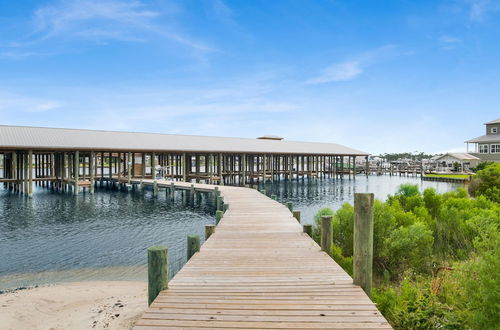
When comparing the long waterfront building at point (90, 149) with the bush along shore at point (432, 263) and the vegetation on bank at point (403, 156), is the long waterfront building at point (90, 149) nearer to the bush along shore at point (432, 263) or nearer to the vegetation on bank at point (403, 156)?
the bush along shore at point (432, 263)

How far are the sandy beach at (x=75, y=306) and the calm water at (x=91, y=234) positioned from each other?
87 centimetres

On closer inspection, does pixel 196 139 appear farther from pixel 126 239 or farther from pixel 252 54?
pixel 126 239

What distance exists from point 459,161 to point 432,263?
202ft

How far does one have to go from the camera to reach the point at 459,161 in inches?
2419

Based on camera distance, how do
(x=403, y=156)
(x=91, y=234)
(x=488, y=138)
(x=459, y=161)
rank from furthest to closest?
1. (x=403, y=156)
2. (x=459, y=161)
3. (x=488, y=138)
4. (x=91, y=234)

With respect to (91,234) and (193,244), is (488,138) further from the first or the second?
(193,244)

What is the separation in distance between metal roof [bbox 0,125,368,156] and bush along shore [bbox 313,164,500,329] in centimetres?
2562

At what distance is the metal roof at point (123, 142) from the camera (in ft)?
97.5

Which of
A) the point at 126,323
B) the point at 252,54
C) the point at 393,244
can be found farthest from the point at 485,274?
the point at 252,54

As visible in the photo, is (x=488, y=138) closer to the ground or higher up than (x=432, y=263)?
higher up

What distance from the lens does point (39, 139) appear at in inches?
1210

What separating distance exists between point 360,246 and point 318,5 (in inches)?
839

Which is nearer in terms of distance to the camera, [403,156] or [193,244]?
[193,244]

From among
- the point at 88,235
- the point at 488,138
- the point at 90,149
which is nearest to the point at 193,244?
the point at 88,235
